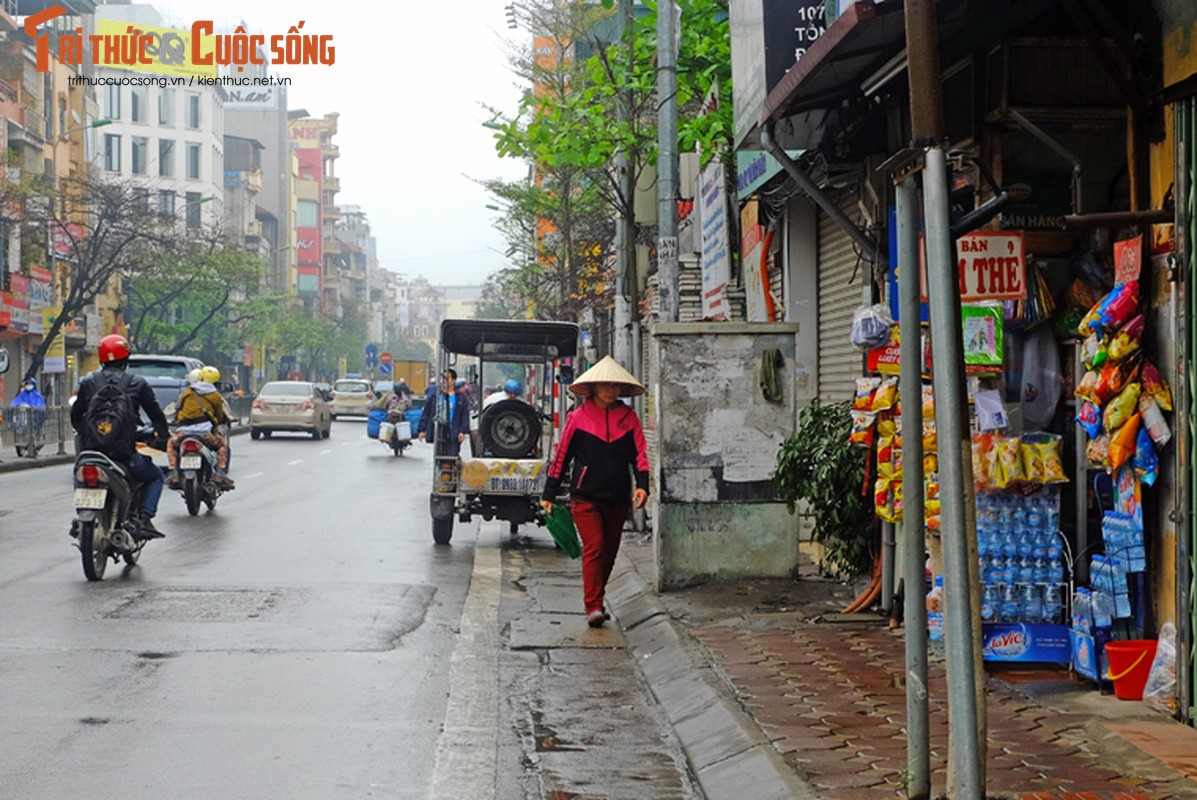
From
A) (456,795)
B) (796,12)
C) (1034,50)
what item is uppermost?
(796,12)

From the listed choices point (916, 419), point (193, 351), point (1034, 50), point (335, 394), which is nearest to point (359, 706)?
point (916, 419)

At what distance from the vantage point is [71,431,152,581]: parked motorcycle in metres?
11.8

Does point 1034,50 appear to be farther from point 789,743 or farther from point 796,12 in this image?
point 789,743

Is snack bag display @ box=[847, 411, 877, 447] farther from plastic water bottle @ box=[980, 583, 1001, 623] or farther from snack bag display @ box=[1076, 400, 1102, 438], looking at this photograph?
snack bag display @ box=[1076, 400, 1102, 438]

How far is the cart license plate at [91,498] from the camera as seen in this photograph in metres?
11.8

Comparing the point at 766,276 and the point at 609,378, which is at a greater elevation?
the point at 766,276

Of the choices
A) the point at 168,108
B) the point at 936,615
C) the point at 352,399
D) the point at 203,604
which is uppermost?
the point at 168,108

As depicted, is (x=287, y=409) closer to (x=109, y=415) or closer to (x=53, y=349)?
(x=53, y=349)

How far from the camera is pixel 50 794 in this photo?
5609 mm

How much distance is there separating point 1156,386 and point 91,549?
26.1ft

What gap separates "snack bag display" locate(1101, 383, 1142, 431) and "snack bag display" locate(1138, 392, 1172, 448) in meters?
0.03

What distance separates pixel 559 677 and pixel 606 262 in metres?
27.5

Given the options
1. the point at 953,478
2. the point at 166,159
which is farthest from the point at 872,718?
the point at 166,159

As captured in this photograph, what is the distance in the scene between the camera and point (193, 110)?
98500 mm
